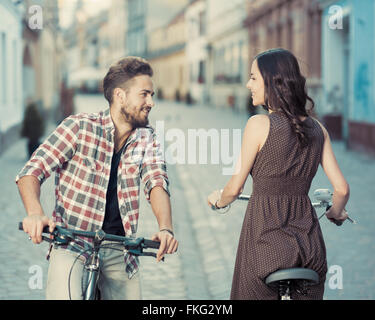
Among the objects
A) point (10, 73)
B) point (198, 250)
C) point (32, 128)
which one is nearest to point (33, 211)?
point (198, 250)

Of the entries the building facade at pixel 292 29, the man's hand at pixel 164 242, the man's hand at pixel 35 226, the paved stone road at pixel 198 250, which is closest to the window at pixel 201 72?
the building facade at pixel 292 29

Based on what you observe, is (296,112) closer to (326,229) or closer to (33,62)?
(326,229)

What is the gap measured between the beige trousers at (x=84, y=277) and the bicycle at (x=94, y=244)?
0.05 meters

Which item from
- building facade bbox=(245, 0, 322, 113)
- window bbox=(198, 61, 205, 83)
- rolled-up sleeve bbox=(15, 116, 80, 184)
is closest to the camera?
rolled-up sleeve bbox=(15, 116, 80, 184)

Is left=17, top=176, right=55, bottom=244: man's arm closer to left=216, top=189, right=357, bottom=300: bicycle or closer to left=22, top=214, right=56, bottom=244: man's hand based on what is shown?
left=22, top=214, right=56, bottom=244: man's hand

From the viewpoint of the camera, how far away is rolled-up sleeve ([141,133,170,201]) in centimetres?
291

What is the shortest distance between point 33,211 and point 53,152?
1.00 ft

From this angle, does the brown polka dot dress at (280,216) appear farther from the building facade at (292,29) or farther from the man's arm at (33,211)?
the building facade at (292,29)

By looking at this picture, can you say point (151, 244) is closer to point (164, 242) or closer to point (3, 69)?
point (164, 242)

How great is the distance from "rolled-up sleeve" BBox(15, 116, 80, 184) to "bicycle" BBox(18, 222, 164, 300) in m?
0.26

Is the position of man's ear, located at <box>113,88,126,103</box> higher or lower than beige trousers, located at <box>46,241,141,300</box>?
higher

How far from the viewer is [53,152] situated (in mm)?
2807

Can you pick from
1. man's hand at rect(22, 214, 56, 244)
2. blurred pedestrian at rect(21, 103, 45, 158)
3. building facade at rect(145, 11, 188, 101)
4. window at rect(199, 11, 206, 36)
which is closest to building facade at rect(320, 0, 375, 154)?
blurred pedestrian at rect(21, 103, 45, 158)
